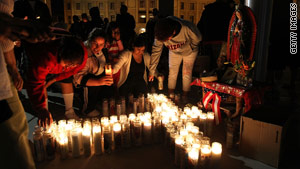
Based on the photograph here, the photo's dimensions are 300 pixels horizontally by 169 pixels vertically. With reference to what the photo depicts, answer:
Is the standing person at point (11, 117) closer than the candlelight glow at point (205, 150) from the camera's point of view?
Yes

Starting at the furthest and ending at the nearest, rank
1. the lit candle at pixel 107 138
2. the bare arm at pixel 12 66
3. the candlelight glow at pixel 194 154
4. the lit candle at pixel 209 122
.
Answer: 1. the lit candle at pixel 209 122
2. the lit candle at pixel 107 138
3. the candlelight glow at pixel 194 154
4. the bare arm at pixel 12 66

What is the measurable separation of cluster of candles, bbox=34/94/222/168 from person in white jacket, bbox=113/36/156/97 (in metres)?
1.23

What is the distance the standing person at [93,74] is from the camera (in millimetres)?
2859

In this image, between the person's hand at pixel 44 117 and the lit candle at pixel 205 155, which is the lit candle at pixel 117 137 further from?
the lit candle at pixel 205 155

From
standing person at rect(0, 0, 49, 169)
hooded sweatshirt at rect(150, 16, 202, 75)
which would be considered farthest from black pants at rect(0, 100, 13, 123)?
hooded sweatshirt at rect(150, 16, 202, 75)

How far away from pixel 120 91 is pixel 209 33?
221 centimetres

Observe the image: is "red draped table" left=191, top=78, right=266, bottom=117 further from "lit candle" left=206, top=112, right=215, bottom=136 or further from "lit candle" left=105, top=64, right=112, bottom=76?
"lit candle" left=105, top=64, right=112, bottom=76

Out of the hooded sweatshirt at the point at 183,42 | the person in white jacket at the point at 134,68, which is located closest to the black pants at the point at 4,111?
the person in white jacket at the point at 134,68

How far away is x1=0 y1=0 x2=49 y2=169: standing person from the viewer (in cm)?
90

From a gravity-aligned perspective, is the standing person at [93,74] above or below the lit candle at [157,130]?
above

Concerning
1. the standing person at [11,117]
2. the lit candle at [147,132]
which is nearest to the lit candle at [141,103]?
the lit candle at [147,132]

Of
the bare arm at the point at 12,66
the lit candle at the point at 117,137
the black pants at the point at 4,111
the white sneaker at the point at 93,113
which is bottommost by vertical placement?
the white sneaker at the point at 93,113

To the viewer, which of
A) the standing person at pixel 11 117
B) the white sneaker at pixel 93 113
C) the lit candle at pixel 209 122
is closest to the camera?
the standing person at pixel 11 117

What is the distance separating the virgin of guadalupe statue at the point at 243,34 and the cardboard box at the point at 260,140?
0.83 meters
